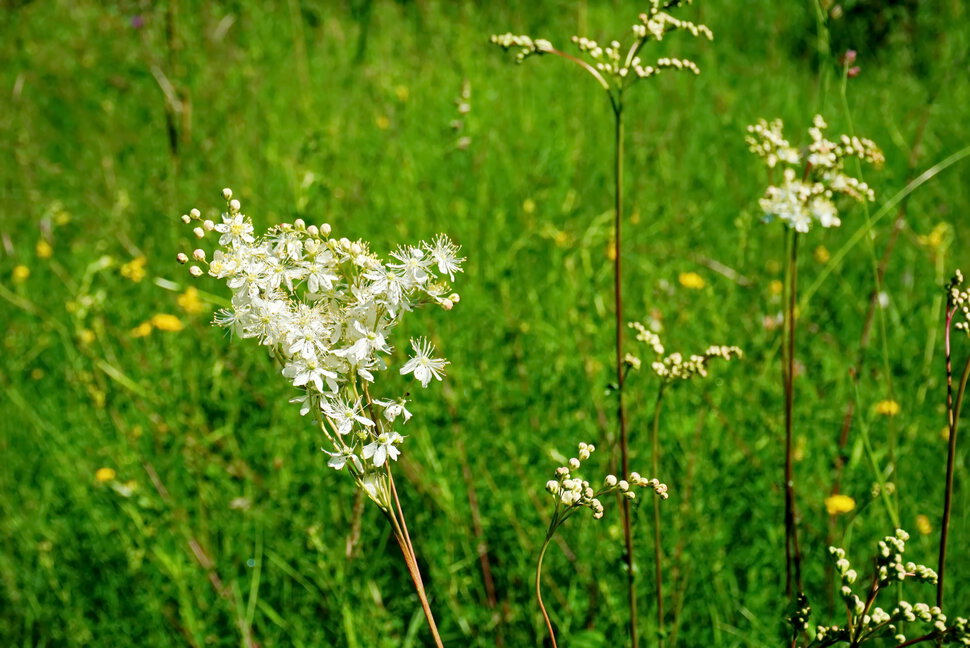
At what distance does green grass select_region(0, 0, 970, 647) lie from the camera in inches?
87.8

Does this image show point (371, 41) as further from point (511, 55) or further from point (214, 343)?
point (214, 343)

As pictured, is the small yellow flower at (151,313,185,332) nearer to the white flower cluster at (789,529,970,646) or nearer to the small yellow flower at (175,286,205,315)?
the small yellow flower at (175,286,205,315)

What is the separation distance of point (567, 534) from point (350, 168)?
7.65ft

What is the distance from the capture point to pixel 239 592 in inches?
85.7

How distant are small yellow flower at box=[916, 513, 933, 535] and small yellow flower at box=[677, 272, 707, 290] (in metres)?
1.17

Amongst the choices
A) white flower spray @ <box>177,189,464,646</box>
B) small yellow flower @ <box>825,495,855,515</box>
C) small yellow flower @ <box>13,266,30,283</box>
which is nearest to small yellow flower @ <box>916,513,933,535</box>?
small yellow flower @ <box>825,495,855,515</box>

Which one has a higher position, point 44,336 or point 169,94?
point 169,94

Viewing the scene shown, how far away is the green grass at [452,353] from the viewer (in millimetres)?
2230

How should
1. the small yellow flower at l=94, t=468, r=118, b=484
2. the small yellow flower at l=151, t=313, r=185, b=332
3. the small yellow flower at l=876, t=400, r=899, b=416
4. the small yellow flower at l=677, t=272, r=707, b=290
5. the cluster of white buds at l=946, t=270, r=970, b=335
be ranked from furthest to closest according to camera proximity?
the small yellow flower at l=677, t=272, r=707, b=290, the small yellow flower at l=151, t=313, r=185, b=332, the small yellow flower at l=94, t=468, r=118, b=484, the small yellow flower at l=876, t=400, r=899, b=416, the cluster of white buds at l=946, t=270, r=970, b=335

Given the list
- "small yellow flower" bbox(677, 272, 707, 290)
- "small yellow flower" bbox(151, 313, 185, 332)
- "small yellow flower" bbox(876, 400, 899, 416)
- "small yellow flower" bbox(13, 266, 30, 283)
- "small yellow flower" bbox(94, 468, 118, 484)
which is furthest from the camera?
"small yellow flower" bbox(13, 266, 30, 283)

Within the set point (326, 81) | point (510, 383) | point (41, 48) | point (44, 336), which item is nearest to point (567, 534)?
point (510, 383)

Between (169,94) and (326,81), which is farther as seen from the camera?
(326,81)

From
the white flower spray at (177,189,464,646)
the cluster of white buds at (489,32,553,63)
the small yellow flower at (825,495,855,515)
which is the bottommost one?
the small yellow flower at (825,495,855,515)

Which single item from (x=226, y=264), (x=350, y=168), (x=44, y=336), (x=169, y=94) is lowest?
(x=44, y=336)
